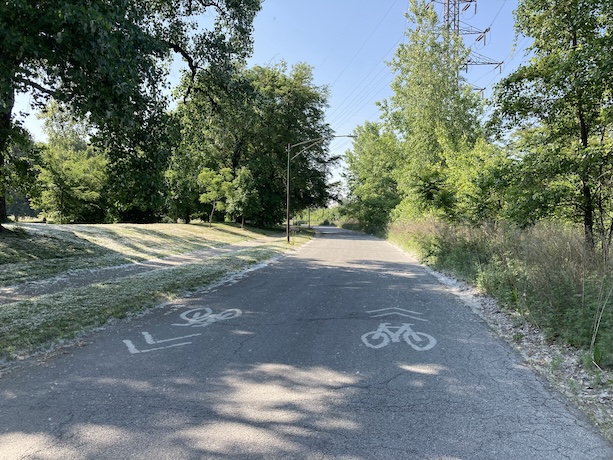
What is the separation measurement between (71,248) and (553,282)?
50.1ft

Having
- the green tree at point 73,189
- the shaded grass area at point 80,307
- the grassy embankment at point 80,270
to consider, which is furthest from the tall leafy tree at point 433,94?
the green tree at point 73,189

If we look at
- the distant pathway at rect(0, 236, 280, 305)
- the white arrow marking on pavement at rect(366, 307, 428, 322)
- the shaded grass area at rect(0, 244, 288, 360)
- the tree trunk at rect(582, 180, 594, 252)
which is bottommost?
the distant pathway at rect(0, 236, 280, 305)

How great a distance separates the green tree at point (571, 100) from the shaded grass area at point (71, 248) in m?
12.2

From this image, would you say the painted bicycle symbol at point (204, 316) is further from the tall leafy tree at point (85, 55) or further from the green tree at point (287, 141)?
the green tree at point (287, 141)

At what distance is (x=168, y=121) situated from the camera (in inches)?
367

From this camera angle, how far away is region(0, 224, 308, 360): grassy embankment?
5730mm

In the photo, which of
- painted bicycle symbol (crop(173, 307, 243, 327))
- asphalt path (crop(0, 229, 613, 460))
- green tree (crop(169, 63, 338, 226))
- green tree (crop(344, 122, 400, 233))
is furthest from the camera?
green tree (crop(169, 63, 338, 226))

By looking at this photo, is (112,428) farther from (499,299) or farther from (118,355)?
(499,299)

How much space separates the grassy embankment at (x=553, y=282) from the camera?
4.76 meters

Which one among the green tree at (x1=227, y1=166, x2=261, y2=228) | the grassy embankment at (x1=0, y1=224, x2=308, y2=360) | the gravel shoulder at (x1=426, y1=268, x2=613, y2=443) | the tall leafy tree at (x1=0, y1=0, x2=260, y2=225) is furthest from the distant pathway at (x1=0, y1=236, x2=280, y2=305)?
the green tree at (x1=227, y1=166, x2=261, y2=228)

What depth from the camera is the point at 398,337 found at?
5.63 meters

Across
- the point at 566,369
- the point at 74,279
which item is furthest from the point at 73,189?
the point at 566,369

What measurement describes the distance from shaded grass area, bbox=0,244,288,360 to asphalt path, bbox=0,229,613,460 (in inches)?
19.8

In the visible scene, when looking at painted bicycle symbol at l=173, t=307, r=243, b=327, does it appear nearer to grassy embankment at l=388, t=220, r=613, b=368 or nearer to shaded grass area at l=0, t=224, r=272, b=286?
grassy embankment at l=388, t=220, r=613, b=368
